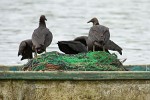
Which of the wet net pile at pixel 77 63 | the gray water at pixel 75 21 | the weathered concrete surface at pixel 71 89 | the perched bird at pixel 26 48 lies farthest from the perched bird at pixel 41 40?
the gray water at pixel 75 21

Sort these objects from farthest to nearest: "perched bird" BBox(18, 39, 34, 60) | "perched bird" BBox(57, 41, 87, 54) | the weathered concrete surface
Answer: "perched bird" BBox(18, 39, 34, 60) → "perched bird" BBox(57, 41, 87, 54) → the weathered concrete surface

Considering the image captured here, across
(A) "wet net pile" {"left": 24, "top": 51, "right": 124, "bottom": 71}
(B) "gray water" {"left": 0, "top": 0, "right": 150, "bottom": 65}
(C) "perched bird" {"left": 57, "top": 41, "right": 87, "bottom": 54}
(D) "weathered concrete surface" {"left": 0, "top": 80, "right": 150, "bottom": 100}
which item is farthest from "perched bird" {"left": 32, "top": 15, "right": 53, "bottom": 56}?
(B) "gray water" {"left": 0, "top": 0, "right": 150, "bottom": 65}

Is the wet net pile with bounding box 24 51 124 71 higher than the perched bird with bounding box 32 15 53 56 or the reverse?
higher

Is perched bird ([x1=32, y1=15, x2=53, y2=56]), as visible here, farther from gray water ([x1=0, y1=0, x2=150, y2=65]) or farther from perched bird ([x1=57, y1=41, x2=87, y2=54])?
gray water ([x1=0, y1=0, x2=150, y2=65])

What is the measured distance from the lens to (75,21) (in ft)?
104

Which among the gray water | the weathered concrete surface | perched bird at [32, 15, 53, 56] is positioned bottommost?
the gray water

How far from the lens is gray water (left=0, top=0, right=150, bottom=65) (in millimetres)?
23409

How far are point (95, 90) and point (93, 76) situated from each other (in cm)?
24

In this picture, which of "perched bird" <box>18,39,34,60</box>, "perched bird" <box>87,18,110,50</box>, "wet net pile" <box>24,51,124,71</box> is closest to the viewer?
"wet net pile" <box>24,51,124,71</box>

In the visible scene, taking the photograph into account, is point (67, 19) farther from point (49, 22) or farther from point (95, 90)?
point (95, 90)

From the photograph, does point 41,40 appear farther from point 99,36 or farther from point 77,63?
point 77,63

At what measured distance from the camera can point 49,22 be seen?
3142cm

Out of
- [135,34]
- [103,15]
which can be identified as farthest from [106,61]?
[103,15]

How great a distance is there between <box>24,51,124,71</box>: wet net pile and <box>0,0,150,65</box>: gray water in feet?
22.2
